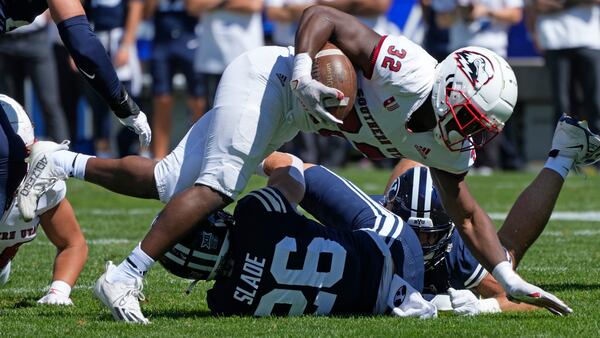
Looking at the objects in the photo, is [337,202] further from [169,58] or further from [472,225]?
[169,58]

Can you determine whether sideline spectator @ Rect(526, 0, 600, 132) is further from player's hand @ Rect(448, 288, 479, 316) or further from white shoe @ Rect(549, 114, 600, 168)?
player's hand @ Rect(448, 288, 479, 316)

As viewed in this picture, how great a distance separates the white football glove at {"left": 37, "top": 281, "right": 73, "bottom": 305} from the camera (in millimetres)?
5020

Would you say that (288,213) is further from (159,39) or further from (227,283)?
(159,39)

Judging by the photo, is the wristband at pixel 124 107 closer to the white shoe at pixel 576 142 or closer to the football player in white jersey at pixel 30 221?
the football player in white jersey at pixel 30 221

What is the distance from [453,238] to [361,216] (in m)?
0.44

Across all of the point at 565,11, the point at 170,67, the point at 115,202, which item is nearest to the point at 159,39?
the point at 170,67

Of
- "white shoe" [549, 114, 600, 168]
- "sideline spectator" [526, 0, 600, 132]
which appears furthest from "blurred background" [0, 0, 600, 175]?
"white shoe" [549, 114, 600, 168]

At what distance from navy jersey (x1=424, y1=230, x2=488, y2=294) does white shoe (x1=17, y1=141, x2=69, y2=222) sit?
5.20 feet

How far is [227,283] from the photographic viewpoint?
15.2 ft

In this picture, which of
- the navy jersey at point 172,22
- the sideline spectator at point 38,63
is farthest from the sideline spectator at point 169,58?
the sideline spectator at point 38,63

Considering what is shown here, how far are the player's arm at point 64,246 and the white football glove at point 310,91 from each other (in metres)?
1.27

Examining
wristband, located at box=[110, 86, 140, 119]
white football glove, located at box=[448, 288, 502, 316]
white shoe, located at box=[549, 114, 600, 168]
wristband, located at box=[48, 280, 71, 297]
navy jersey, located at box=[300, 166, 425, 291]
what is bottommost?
wristband, located at box=[48, 280, 71, 297]

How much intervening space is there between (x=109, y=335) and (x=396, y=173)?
178 centimetres

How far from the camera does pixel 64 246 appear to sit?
17.4 ft
